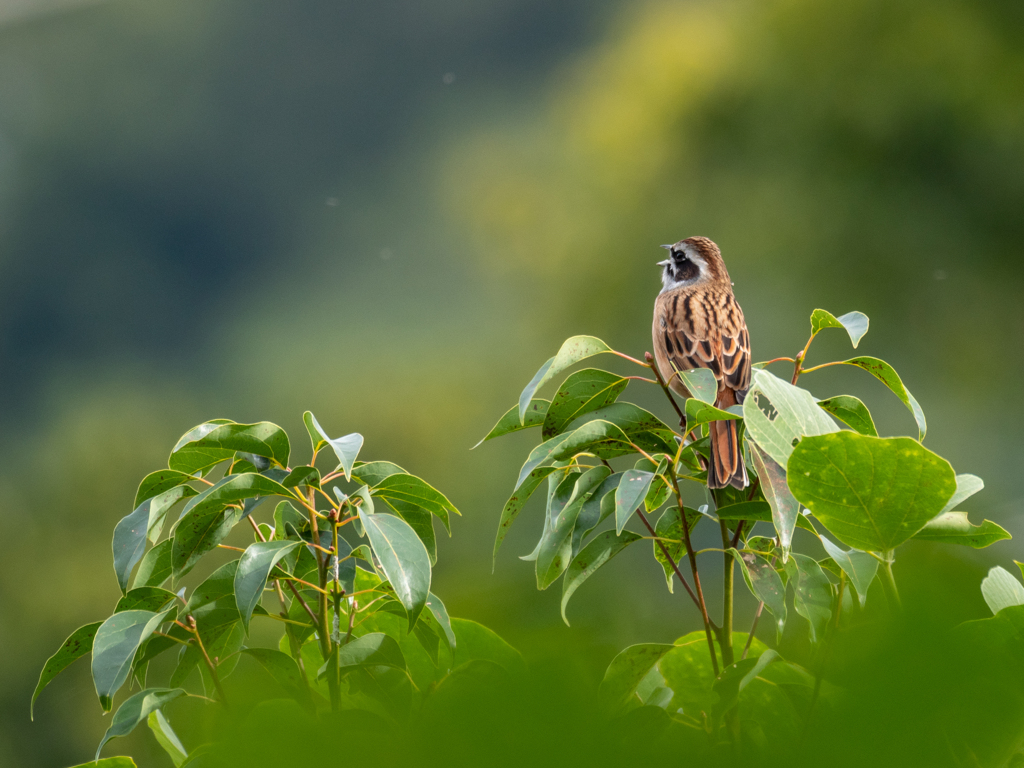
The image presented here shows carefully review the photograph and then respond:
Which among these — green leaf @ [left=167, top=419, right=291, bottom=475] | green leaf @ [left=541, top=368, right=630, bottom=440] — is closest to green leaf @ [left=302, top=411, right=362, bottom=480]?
green leaf @ [left=167, top=419, right=291, bottom=475]

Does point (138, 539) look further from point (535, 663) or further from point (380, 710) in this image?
point (535, 663)

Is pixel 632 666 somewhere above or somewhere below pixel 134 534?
below

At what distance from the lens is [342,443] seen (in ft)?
1.44

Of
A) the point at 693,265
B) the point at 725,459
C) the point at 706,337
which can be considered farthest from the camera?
the point at 693,265

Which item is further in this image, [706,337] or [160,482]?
[706,337]

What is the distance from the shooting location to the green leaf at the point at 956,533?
387 mm

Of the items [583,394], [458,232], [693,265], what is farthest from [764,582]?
[458,232]

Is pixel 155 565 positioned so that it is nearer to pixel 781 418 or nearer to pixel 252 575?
pixel 252 575

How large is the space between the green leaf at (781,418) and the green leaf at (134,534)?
0.30 metres

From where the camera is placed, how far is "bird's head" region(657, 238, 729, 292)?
1.45 metres

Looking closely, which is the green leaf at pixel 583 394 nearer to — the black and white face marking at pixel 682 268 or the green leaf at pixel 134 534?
the green leaf at pixel 134 534

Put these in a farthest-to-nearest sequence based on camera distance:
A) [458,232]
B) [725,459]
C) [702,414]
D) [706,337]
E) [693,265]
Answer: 1. [458,232]
2. [693,265]
3. [706,337]
4. [725,459]
5. [702,414]

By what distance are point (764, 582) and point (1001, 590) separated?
15 cm

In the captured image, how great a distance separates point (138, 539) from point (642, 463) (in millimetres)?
258
